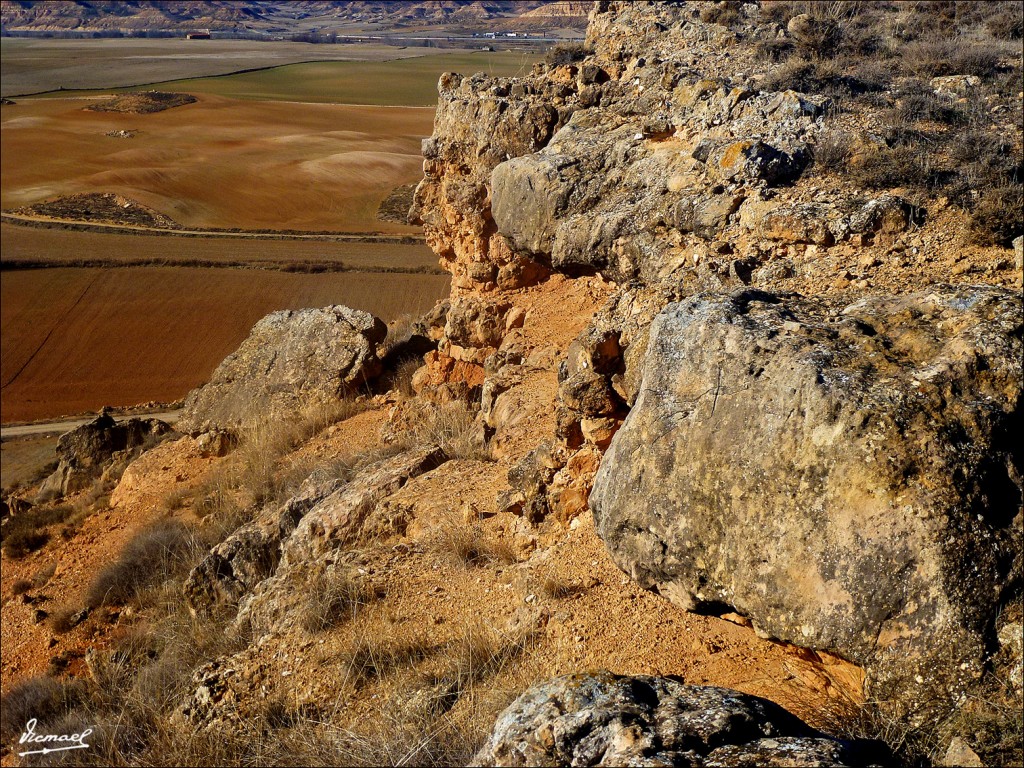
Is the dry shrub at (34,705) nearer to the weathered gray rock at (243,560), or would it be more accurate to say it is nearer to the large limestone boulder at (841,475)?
the weathered gray rock at (243,560)

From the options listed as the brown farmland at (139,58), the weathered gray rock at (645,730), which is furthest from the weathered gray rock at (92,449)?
the brown farmland at (139,58)

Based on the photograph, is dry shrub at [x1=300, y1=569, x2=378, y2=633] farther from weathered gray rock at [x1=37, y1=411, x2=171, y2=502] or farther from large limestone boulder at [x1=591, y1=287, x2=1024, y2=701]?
weathered gray rock at [x1=37, y1=411, x2=171, y2=502]

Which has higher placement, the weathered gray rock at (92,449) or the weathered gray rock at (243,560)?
the weathered gray rock at (243,560)

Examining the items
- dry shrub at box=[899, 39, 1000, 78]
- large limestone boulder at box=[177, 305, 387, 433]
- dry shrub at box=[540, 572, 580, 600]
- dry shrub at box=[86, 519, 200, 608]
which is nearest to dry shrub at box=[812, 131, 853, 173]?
dry shrub at box=[899, 39, 1000, 78]

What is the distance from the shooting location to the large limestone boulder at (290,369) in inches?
424

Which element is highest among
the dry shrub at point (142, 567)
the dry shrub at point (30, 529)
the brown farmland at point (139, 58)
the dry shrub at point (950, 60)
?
the brown farmland at point (139, 58)

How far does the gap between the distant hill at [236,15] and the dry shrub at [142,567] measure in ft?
224

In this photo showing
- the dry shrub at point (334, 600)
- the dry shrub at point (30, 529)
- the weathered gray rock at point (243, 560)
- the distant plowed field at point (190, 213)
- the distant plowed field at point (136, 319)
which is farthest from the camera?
the distant plowed field at point (190, 213)

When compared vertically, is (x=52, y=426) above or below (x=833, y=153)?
below

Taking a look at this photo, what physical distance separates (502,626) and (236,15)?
113m

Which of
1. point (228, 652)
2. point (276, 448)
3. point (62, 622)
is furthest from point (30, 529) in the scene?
point (228, 652)

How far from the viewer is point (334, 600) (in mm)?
4789

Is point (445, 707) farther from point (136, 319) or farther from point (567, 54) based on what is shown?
point (136, 319)

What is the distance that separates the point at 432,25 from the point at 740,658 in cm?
6522
